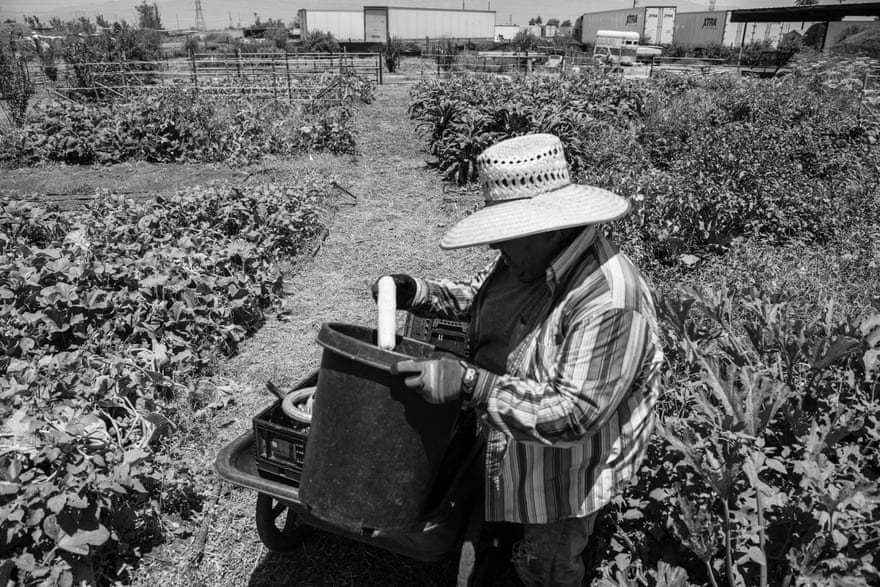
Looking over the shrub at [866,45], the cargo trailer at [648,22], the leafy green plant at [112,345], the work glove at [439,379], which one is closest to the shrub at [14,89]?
the leafy green plant at [112,345]

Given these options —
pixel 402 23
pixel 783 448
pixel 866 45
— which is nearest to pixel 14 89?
pixel 783 448

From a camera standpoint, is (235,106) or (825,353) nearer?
(825,353)

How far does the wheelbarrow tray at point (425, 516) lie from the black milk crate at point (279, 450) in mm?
32

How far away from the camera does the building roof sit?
29445mm

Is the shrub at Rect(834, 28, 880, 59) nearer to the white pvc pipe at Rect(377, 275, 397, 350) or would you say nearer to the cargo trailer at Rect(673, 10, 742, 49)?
the cargo trailer at Rect(673, 10, 742, 49)

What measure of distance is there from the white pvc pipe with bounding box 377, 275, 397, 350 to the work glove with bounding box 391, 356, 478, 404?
21 centimetres

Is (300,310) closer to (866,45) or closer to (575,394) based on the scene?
(575,394)

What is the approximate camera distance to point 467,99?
35.6ft

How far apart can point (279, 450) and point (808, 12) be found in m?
40.2

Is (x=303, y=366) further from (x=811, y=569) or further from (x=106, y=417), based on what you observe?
(x=811, y=569)

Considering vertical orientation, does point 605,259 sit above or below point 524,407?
above

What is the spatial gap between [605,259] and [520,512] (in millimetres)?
766

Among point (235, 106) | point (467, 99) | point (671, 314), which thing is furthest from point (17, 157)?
point (671, 314)

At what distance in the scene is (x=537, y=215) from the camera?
168 centimetres
